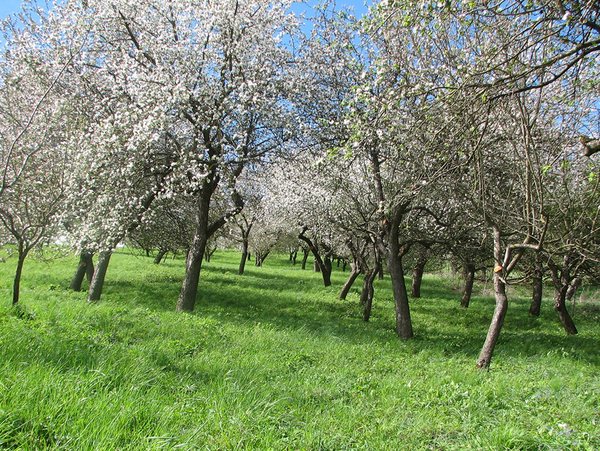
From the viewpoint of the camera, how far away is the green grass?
356 cm

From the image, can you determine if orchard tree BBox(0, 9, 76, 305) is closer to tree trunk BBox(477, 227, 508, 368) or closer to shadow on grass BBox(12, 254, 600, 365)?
shadow on grass BBox(12, 254, 600, 365)

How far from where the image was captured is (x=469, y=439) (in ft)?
13.7

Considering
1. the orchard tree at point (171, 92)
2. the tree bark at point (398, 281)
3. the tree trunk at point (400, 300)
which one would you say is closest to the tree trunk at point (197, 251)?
the orchard tree at point (171, 92)

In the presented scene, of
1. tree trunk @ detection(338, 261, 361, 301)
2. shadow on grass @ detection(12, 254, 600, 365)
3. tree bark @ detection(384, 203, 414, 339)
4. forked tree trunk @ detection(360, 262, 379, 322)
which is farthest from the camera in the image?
tree trunk @ detection(338, 261, 361, 301)

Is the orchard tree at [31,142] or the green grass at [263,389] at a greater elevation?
the orchard tree at [31,142]

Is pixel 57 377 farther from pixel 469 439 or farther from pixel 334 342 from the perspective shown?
pixel 334 342

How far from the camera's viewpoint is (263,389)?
17.0 feet

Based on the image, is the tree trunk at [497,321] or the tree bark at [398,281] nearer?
the tree trunk at [497,321]


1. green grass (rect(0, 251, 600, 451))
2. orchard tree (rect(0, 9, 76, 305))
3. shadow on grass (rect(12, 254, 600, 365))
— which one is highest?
orchard tree (rect(0, 9, 76, 305))

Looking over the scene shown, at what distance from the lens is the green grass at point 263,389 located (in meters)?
3.56

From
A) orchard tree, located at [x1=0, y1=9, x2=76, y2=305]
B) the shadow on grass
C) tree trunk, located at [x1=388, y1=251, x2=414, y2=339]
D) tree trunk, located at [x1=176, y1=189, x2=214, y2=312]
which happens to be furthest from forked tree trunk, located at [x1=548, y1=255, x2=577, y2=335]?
orchard tree, located at [x1=0, y1=9, x2=76, y2=305]

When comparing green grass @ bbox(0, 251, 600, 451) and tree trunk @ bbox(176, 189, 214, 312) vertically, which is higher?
tree trunk @ bbox(176, 189, 214, 312)

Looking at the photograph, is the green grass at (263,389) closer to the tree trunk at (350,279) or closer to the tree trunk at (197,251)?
the tree trunk at (197,251)

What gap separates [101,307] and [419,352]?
8856mm
